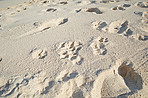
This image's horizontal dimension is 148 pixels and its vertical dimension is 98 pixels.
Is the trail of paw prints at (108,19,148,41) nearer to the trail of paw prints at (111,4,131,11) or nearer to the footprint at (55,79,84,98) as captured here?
the trail of paw prints at (111,4,131,11)

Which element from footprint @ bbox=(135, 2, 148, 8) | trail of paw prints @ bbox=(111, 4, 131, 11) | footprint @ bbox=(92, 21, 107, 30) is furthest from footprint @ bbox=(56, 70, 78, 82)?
footprint @ bbox=(135, 2, 148, 8)

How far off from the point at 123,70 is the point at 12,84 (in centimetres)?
104

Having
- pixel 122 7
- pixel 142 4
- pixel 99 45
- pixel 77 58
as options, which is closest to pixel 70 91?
pixel 77 58

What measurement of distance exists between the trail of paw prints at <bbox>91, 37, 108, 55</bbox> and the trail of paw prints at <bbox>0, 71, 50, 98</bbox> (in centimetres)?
60

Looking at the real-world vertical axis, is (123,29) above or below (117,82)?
above

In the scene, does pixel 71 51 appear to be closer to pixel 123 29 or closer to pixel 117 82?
pixel 117 82

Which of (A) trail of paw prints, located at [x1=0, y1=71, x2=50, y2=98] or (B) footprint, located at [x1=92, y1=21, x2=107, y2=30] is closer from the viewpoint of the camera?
(A) trail of paw prints, located at [x1=0, y1=71, x2=50, y2=98]

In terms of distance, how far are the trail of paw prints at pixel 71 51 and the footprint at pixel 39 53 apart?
17cm

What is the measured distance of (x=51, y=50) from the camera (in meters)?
1.27

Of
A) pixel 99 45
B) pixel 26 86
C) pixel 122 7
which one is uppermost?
pixel 122 7

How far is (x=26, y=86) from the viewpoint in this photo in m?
0.98

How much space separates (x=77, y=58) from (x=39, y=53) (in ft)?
1.40

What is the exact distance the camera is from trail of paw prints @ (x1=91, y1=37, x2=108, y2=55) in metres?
1.22

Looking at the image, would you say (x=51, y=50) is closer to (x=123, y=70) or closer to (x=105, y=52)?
(x=105, y=52)
